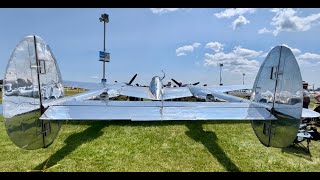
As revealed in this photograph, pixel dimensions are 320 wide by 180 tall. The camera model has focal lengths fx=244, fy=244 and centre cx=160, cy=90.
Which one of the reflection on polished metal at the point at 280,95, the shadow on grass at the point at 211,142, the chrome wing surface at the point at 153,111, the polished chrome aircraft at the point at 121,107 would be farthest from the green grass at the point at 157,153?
the chrome wing surface at the point at 153,111

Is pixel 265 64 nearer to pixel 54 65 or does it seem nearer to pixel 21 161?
pixel 54 65

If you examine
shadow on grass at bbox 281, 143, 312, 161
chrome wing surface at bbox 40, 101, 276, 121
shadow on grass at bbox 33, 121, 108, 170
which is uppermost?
chrome wing surface at bbox 40, 101, 276, 121

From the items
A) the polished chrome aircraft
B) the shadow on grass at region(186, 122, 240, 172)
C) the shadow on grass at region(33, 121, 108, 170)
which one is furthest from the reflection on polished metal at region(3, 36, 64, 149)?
the shadow on grass at region(186, 122, 240, 172)

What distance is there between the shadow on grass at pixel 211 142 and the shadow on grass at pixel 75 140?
3463 millimetres

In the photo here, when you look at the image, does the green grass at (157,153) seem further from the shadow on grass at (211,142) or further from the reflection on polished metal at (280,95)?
the reflection on polished metal at (280,95)

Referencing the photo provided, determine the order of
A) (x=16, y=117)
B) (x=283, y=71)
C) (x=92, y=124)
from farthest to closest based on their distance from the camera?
(x=92, y=124), (x=283, y=71), (x=16, y=117)

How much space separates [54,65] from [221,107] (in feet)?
14.9

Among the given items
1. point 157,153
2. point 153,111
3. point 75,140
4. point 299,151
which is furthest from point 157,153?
point 299,151

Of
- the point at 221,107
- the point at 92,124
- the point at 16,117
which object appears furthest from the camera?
the point at 92,124

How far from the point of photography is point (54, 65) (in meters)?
6.64

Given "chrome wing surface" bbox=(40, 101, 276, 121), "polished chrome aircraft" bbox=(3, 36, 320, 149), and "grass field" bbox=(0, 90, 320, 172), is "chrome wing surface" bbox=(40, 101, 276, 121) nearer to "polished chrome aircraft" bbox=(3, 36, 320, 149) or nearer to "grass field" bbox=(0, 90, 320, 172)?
"polished chrome aircraft" bbox=(3, 36, 320, 149)

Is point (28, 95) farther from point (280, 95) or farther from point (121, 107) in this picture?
point (280, 95)

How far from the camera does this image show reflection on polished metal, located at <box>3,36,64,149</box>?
15.0 feet
